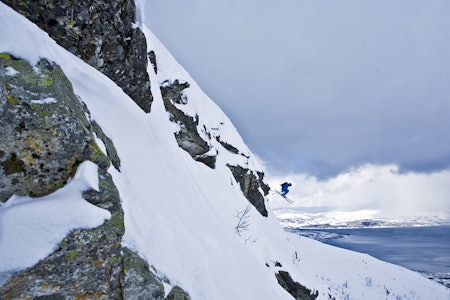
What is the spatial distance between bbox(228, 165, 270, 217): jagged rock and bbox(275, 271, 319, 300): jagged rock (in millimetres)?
5615

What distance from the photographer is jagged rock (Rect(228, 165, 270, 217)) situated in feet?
47.8

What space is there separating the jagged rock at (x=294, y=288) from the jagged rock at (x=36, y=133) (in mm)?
7419

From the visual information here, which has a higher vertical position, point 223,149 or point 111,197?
point 223,149

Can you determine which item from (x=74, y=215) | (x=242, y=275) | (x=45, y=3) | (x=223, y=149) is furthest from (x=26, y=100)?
(x=223, y=149)

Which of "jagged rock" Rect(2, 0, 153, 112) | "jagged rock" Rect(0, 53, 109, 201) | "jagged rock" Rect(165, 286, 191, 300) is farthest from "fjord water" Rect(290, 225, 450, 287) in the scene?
"jagged rock" Rect(0, 53, 109, 201)

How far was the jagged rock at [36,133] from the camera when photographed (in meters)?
2.78

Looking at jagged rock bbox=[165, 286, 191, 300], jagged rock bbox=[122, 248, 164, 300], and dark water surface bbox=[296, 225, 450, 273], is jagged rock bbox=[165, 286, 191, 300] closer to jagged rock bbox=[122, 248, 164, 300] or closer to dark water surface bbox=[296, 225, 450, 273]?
jagged rock bbox=[122, 248, 164, 300]

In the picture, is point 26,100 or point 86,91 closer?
point 26,100

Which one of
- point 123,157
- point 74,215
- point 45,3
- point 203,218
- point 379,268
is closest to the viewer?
point 74,215

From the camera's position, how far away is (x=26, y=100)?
2.88 meters

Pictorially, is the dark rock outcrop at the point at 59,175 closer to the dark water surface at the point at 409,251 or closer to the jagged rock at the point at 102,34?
the jagged rock at the point at 102,34

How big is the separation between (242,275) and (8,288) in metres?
3.85

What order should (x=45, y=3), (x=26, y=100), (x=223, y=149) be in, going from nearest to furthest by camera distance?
(x=26, y=100), (x=45, y=3), (x=223, y=149)

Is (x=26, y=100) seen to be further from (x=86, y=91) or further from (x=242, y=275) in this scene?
(x=242, y=275)
